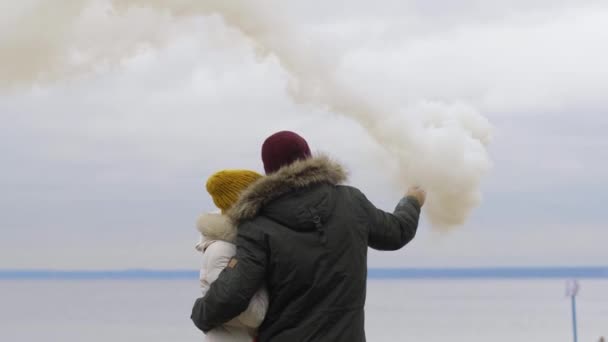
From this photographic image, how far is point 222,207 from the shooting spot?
13.4ft

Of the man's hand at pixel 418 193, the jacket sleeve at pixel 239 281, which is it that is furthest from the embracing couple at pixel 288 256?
the man's hand at pixel 418 193

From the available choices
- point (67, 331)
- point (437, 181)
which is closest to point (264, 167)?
point (437, 181)

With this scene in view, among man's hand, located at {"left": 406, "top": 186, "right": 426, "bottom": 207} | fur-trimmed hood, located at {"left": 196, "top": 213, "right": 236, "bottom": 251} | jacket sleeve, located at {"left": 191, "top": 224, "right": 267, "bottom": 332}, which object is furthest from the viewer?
man's hand, located at {"left": 406, "top": 186, "right": 426, "bottom": 207}

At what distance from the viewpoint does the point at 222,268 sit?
395cm

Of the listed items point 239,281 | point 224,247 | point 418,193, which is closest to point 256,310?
point 239,281

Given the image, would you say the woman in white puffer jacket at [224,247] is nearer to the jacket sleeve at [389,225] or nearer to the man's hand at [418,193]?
the jacket sleeve at [389,225]

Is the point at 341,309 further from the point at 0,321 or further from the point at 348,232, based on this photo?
the point at 0,321

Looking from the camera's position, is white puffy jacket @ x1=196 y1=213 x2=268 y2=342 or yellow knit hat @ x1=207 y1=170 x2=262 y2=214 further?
yellow knit hat @ x1=207 y1=170 x2=262 y2=214

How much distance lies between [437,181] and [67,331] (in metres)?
19.0

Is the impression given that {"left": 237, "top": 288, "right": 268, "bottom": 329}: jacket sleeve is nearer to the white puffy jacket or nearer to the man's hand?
the white puffy jacket

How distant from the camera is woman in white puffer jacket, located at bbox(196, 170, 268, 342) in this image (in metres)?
3.93

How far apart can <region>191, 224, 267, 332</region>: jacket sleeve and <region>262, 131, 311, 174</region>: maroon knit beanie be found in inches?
11.0

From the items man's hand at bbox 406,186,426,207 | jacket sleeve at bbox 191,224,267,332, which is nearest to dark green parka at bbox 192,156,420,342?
jacket sleeve at bbox 191,224,267,332

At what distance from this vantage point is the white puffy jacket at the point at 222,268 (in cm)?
392
